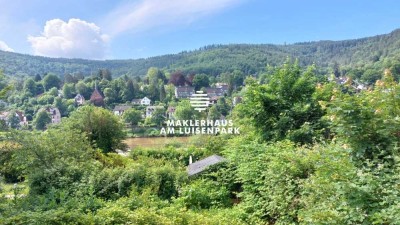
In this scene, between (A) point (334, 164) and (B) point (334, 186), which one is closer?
(B) point (334, 186)

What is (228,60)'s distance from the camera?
383 feet

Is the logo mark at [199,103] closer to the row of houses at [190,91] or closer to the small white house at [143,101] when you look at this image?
the small white house at [143,101]

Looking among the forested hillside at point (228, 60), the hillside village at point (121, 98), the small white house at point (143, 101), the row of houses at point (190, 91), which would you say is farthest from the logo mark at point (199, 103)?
the forested hillside at point (228, 60)

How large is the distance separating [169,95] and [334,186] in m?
64.6

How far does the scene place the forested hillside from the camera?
326ft

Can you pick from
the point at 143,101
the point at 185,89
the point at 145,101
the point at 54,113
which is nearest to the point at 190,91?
the point at 185,89

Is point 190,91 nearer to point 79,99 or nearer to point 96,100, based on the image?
point 96,100

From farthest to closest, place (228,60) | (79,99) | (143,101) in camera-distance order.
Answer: (228,60)
(79,99)
(143,101)

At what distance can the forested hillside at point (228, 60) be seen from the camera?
9931 centimetres

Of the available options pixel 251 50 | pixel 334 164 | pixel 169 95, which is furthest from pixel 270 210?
pixel 251 50

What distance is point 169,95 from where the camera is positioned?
222 ft

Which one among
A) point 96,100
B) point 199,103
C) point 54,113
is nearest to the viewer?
point 199,103

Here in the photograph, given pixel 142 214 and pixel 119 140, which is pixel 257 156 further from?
pixel 119 140

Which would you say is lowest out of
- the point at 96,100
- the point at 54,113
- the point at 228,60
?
the point at 54,113
